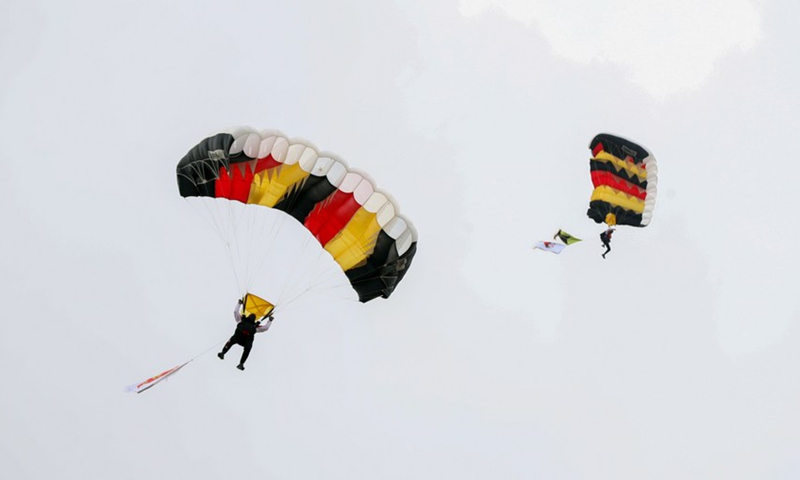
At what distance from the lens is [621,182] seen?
3419cm

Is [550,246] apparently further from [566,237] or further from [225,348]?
[225,348]

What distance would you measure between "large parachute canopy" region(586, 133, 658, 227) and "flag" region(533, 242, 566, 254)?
2.91 metres

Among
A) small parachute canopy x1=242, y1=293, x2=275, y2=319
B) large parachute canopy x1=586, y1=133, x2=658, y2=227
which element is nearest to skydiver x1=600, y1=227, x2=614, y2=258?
large parachute canopy x1=586, y1=133, x2=658, y2=227

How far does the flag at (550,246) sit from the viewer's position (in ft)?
104

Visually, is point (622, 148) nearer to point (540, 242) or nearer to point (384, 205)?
point (540, 242)

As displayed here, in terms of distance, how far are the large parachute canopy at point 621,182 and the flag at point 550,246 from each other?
2.91m

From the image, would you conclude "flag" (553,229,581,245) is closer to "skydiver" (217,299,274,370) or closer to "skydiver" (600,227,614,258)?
"skydiver" (600,227,614,258)

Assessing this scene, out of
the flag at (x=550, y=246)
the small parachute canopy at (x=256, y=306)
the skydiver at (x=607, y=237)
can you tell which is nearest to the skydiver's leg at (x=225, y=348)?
the small parachute canopy at (x=256, y=306)

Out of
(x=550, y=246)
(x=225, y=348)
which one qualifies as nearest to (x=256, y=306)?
(x=225, y=348)

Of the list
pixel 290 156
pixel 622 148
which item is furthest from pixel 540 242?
pixel 290 156

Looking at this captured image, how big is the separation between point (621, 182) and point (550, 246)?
4.44 meters

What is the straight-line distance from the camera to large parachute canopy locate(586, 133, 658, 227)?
33906mm

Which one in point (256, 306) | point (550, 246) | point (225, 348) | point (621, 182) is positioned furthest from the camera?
point (621, 182)

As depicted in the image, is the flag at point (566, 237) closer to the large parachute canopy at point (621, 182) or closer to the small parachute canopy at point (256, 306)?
the large parachute canopy at point (621, 182)
